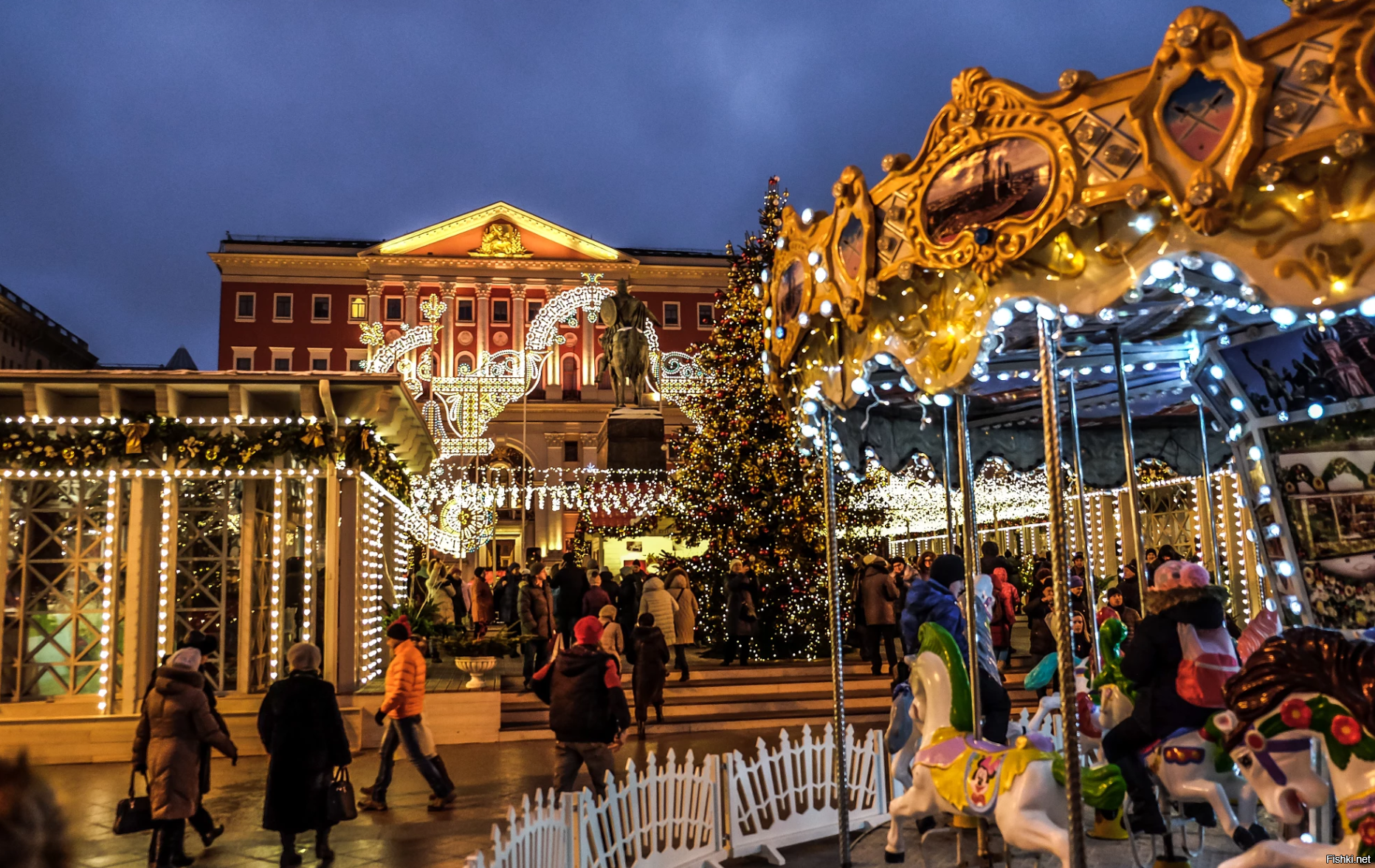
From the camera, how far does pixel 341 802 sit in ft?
22.1

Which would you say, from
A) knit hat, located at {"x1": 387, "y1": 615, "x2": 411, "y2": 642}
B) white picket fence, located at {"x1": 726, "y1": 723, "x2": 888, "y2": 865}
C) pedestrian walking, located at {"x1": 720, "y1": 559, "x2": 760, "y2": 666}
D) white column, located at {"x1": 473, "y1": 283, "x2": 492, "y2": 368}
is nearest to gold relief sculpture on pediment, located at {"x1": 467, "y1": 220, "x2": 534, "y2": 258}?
white column, located at {"x1": 473, "y1": 283, "x2": 492, "y2": 368}

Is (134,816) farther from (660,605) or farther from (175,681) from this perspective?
(660,605)

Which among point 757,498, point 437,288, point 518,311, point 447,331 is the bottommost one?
point 757,498

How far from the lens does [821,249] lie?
564 centimetres

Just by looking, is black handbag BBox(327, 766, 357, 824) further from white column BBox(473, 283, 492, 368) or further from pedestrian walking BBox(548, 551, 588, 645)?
white column BBox(473, 283, 492, 368)

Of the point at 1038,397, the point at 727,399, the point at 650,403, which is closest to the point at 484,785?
the point at 1038,397

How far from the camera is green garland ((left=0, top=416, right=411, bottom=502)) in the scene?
11.6 meters

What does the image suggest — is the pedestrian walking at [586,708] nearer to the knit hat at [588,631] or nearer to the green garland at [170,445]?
the knit hat at [588,631]

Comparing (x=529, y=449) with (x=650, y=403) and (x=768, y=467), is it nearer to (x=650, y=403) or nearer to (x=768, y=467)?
(x=650, y=403)

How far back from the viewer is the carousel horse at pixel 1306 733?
370 cm

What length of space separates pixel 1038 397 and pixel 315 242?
47.7 meters

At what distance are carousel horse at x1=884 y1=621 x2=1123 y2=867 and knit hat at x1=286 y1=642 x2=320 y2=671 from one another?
3.73 metres

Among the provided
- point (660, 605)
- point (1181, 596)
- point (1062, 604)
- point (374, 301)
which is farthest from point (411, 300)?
point (1062, 604)

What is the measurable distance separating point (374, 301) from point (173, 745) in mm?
46186
